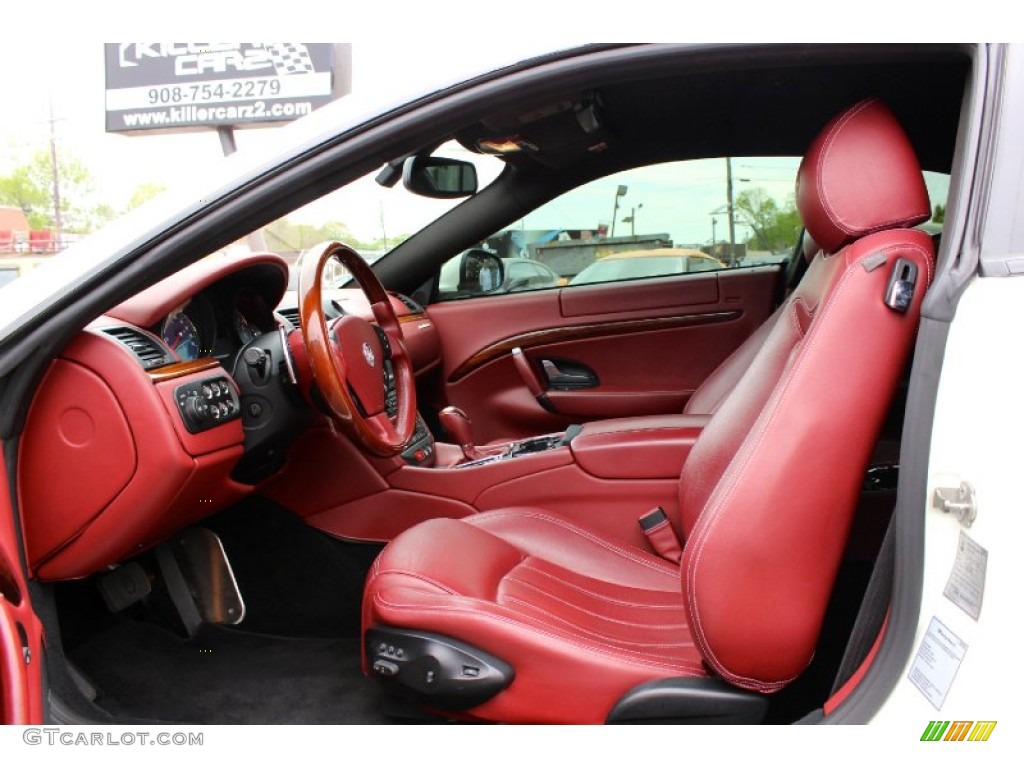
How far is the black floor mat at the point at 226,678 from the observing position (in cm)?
191

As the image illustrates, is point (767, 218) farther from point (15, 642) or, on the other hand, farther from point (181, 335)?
point (15, 642)

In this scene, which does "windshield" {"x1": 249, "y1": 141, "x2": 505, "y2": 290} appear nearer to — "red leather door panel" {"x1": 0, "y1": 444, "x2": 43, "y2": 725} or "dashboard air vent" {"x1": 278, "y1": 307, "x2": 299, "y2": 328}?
"dashboard air vent" {"x1": 278, "y1": 307, "x2": 299, "y2": 328}

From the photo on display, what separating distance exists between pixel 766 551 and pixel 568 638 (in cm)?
39

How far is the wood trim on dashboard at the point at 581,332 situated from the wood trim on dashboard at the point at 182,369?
1.51 metres

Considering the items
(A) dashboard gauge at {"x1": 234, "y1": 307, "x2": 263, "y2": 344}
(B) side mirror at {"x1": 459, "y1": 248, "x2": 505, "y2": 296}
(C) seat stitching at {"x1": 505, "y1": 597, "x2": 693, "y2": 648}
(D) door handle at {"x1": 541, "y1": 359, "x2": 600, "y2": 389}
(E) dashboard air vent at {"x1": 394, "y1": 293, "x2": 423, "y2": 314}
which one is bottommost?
(C) seat stitching at {"x1": 505, "y1": 597, "x2": 693, "y2": 648}

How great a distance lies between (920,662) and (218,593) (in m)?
1.71

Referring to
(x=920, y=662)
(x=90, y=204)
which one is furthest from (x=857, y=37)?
(x=90, y=204)

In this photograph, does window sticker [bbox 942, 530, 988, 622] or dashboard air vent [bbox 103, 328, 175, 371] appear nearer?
window sticker [bbox 942, 530, 988, 622]

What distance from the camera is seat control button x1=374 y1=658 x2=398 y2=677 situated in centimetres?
153

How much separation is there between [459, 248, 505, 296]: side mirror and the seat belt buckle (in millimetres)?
1481

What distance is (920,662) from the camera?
1.05 m

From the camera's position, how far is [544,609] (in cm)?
153

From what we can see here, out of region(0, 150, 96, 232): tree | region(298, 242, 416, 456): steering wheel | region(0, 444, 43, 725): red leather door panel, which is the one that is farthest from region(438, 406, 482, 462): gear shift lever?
region(0, 150, 96, 232): tree
